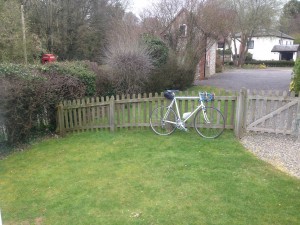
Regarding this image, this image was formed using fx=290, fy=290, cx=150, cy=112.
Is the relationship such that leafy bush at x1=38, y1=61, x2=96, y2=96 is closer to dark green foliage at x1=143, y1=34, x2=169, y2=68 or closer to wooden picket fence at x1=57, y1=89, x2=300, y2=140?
wooden picket fence at x1=57, y1=89, x2=300, y2=140

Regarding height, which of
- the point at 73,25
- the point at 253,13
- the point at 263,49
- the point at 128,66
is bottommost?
the point at 128,66

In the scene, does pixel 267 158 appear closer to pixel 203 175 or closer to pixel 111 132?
pixel 203 175

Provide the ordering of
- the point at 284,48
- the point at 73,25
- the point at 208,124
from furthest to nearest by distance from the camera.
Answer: the point at 284,48, the point at 73,25, the point at 208,124

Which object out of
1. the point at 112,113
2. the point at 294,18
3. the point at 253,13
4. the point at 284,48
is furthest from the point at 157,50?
the point at 294,18

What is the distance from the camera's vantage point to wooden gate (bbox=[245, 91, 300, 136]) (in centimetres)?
675

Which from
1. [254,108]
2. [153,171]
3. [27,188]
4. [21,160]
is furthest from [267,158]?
[21,160]

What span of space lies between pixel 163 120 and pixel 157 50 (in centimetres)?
742

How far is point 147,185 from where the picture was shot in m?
4.78

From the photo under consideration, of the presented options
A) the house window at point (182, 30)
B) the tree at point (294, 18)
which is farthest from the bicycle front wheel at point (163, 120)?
the tree at point (294, 18)

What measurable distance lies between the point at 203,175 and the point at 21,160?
12.9 feet

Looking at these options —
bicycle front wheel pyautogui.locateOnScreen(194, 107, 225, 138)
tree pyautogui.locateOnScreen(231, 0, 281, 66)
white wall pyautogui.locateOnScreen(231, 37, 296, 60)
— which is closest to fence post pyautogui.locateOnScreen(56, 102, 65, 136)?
bicycle front wheel pyautogui.locateOnScreen(194, 107, 225, 138)

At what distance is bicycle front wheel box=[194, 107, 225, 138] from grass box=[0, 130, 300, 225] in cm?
34

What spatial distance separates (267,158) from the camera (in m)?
5.82

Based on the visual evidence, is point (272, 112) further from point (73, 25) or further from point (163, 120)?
point (73, 25)
